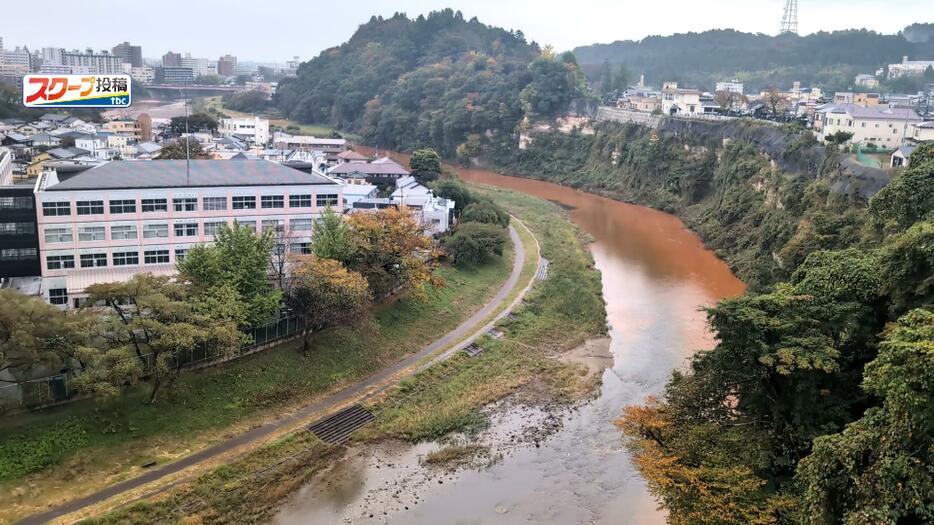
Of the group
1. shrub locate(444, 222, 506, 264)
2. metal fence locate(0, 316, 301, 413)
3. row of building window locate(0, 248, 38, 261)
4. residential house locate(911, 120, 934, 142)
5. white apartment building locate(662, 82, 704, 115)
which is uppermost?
white apartment building locate(662, 82, 704, 115)

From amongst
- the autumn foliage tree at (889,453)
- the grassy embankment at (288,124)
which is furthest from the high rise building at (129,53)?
the autumn foliage tree at (889,453)

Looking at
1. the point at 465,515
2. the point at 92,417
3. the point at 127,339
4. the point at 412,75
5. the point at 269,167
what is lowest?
the point at 465,515

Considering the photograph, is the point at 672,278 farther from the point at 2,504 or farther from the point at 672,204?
the point at 2,504

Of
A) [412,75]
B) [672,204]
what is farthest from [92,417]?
[412,75]

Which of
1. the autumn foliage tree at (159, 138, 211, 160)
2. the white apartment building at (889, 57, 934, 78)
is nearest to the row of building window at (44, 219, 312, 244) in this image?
the autumn foliage tree at (159, 138, 211, 160)

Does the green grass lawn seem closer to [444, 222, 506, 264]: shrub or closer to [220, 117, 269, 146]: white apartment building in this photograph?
[444, 222, 506, 264]: shrub

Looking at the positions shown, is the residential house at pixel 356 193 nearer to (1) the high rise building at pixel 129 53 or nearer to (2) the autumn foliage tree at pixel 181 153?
(2) the autumn foliage tree at pixel 181 153
